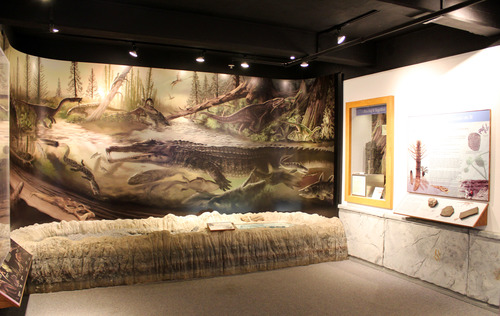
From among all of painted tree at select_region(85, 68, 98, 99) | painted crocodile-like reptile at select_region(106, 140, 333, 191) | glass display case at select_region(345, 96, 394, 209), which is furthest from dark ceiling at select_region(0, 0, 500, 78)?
painted crocodile-like reptile at select_region(106, 140, 333, 191)

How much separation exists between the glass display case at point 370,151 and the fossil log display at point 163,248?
831mm

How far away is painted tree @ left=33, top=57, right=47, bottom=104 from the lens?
5.35 metres

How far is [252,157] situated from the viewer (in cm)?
673

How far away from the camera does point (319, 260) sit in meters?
6.24

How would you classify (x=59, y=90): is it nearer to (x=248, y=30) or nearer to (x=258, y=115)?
(x=248, y=30)

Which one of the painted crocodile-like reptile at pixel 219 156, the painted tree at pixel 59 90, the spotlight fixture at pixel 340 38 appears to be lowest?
the painted crocodile-like reptile at pixel 219 156

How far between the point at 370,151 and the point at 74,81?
5.04 m

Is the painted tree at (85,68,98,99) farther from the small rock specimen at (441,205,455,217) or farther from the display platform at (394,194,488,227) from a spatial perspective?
the small rock specimen at (441,205,455,217)

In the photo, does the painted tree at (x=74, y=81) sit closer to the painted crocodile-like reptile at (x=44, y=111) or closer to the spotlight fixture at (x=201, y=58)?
the painted crocodile-like reptile at (x=44, y=111)

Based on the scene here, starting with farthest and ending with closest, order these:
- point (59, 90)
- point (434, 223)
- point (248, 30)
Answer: point (59, 90) → point (248, 30) → point (434, 223)

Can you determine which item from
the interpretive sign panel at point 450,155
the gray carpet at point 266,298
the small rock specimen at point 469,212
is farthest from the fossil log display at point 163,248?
the small rock specimen at point 469,212

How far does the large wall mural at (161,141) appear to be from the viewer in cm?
541

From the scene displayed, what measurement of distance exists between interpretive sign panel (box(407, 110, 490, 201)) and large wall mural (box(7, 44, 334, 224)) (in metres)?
1.72

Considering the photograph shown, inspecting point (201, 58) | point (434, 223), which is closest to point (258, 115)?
point (201, 58)
